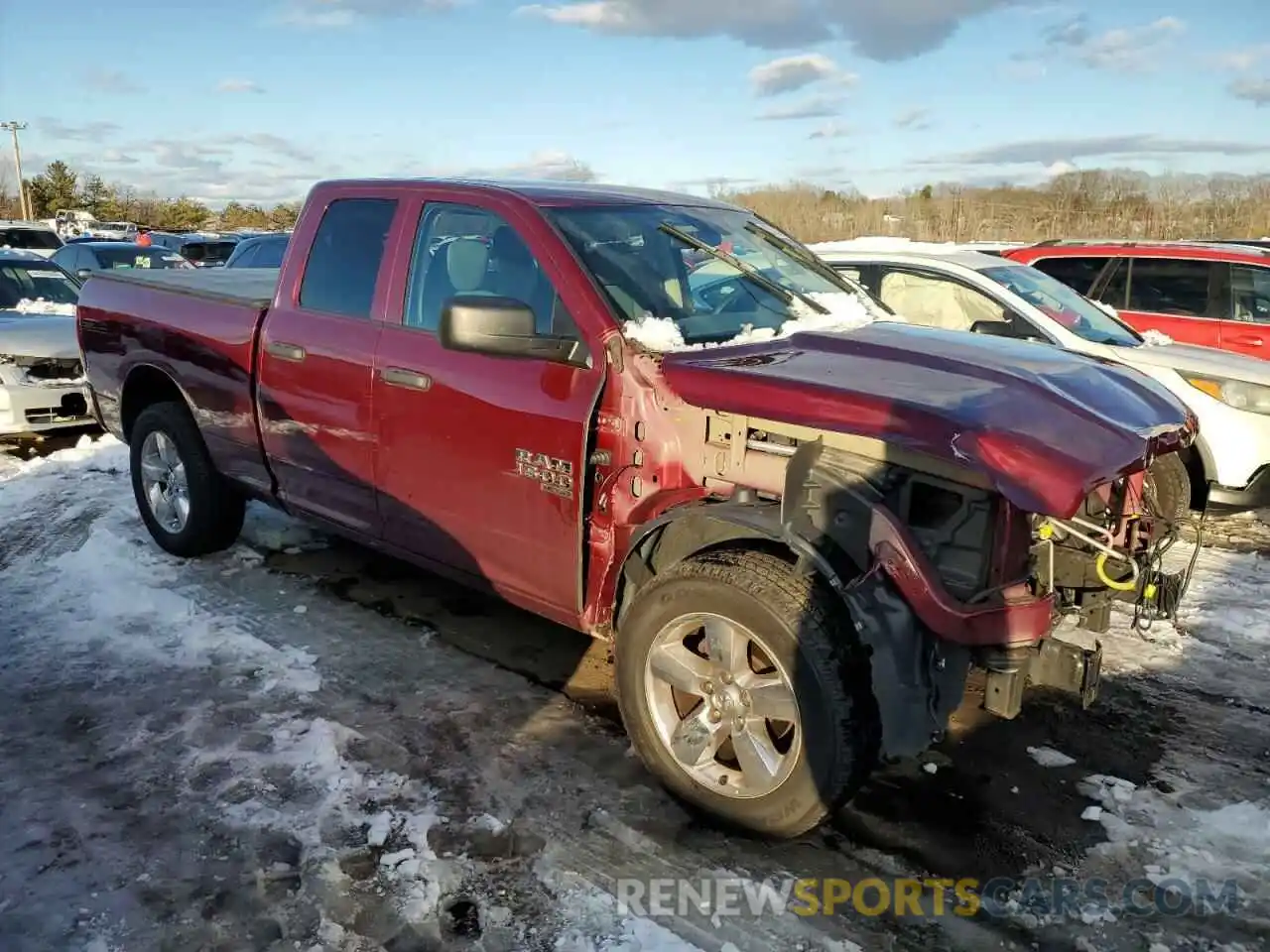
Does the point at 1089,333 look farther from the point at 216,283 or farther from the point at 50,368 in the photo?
the point at 50,368

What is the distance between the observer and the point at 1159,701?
4051 millimetres

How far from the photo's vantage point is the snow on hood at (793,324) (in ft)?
10.7

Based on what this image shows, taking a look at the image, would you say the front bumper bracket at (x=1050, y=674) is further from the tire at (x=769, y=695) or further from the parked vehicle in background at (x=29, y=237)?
the parked vehicle in background at (x=29, y=237)

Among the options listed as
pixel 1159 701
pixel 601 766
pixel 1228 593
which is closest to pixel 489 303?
pixel 601 766

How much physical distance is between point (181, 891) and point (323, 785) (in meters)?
0.59

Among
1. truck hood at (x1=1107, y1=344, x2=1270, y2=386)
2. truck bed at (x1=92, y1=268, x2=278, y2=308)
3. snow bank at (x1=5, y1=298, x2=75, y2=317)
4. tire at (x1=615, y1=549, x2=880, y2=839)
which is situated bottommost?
tire at (x1=615, y1=549, x2=880, y2=839)

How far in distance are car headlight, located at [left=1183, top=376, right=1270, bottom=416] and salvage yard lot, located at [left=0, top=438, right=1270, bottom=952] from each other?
174cm

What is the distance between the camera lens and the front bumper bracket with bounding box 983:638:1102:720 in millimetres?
2779

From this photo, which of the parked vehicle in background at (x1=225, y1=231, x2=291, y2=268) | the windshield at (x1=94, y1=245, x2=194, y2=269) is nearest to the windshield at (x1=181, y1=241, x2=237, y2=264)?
the windshield at (x1=94, y1=245, x2=194, y2=269)

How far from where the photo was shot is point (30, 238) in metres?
21.4

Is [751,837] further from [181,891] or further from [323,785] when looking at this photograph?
[181,891]

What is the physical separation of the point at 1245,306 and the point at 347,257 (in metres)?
7.41

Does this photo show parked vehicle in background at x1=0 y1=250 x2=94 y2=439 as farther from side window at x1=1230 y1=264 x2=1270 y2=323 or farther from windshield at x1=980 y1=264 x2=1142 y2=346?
side window at x1=1230 y1=264 x2=1270 y2=323

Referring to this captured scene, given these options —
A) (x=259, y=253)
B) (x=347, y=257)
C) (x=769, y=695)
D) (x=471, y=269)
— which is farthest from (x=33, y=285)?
(x=769, y=695)
